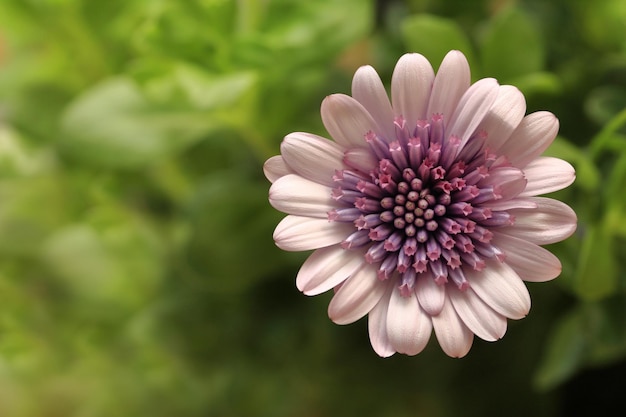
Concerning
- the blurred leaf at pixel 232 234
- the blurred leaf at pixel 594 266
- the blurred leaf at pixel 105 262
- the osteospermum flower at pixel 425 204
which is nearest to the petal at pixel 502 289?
the osteospermum flower at pixel 425 204

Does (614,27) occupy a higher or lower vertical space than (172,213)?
lower

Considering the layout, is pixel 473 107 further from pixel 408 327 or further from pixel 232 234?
pixel 232 234

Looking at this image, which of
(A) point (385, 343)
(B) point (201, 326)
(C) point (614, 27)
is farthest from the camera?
(B) point (201, 326)

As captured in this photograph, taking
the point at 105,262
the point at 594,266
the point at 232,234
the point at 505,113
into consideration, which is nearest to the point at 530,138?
the point at 505,113

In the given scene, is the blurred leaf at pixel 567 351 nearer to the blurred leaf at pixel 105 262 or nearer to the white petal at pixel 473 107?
the white petal at pixel 473 107

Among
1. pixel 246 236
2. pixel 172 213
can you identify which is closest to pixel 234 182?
pixel 246 236

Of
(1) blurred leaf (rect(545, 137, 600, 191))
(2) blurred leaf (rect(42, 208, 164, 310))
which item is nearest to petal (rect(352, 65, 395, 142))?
(1) blurred leaf (rect(545, 137, 600, 191))

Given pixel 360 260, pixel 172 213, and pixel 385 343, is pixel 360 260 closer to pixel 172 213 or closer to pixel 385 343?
pixel 385 343

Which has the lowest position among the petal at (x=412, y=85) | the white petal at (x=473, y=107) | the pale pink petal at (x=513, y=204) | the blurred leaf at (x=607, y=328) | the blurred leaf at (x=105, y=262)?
the blurred leaf at (x=607, y=328)
